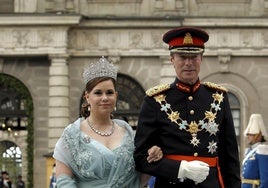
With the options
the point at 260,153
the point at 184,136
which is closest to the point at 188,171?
the point at 184,136

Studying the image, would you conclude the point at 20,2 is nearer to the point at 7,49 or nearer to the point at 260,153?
the point at 7,49

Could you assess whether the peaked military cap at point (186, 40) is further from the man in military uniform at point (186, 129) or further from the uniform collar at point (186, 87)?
the uniform collar at point (186, 87)

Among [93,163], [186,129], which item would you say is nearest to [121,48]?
[186,129]

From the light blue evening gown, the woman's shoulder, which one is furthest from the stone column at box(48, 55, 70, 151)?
→ the light blue evening gown

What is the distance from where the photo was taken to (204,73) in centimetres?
2986

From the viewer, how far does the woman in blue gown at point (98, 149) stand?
25.2 feet

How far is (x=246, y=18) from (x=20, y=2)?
5.97 meters

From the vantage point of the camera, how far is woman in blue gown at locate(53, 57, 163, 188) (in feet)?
25.2

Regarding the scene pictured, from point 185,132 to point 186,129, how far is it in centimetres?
2

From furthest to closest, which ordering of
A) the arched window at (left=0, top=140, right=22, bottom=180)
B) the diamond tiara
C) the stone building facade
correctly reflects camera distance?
the arched window at (left=0, top=140, right=22, bottom=180), the stone building facade, the diamond tiara

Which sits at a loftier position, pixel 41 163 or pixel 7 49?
pixel 7 49

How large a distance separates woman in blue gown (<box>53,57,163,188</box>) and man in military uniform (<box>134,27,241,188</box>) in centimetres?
12

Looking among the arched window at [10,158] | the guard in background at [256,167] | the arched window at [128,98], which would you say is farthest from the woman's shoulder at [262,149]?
the arched window at [10,158]

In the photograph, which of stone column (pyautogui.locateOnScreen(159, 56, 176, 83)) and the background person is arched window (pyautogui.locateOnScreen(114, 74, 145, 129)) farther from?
the background person
